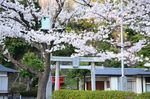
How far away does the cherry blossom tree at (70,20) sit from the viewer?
8883 millimetres

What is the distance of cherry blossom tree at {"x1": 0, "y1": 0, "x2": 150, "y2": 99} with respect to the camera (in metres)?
8.88

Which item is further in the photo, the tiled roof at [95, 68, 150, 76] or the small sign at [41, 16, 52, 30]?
the tiled roof at [95, 68, 150, 76]

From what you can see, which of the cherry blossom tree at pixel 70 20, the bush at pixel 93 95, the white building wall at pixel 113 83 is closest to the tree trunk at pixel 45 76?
the cherry blossom tree at pixel 70 20

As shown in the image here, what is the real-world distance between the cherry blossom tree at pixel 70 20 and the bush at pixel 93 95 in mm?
2112

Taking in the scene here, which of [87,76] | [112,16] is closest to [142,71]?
[87,76]

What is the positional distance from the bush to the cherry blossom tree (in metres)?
2.11

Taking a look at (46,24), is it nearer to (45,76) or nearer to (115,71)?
(45,76)

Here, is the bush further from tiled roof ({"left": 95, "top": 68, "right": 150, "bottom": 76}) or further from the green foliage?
the green foliage

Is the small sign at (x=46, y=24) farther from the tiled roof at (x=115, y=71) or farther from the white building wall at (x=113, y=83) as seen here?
the white building wall at (x=113, y=83)

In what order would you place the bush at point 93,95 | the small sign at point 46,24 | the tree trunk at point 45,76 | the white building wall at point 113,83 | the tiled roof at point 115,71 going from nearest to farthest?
the small sign at point 46,24 < the tree trunk at point 45,76 < the bush at point 93,95 < the tiled roof at point 115,71 < the white building wall at point 113,83

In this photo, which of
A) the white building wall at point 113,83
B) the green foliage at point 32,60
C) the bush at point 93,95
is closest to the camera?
the bush at point 93,95

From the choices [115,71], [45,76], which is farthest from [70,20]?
[115,71]

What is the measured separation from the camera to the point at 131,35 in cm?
1873

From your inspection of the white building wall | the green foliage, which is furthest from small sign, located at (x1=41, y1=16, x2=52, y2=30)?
the white building wall
